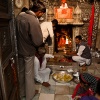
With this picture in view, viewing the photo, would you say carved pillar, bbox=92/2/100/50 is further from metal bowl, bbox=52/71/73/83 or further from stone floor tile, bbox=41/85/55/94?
stone floor tile, bbox=41/85/55/94

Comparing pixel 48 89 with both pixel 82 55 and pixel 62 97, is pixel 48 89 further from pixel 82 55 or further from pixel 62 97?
pixel 82 55

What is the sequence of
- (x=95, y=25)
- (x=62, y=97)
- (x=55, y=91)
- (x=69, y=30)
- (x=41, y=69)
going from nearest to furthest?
(x=62, y=97) → (x=55, y=91) → (x=41, y=69) → (x=95, y=25) → (x=69, y=30)

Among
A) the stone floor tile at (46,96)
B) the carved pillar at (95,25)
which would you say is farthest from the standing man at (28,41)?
the carved pillar at (95,25)

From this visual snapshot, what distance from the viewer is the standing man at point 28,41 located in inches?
78.7

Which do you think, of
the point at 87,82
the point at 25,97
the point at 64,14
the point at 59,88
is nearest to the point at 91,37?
the point at 64,14

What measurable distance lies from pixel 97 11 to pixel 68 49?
6.37ft

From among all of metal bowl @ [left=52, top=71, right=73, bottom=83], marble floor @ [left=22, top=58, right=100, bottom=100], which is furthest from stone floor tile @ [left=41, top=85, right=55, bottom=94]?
metal bowl @ [left=52, top=71, right=73, bottom=83]

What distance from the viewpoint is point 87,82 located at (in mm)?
2039

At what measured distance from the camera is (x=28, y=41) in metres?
2.10

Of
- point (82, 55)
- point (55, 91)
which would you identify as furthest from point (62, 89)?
point (82, 55)

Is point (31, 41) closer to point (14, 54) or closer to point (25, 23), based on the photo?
point (25, 23)

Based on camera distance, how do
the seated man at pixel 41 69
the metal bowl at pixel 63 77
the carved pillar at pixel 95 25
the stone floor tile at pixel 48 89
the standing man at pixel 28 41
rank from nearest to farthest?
the standing man at pixel 28 41 → the stone floor tile at pixel 48 89 → the seated man at pixel 41 69 → the metal bowl at pixel 63 77 → the carved pillar at pixel 95 25

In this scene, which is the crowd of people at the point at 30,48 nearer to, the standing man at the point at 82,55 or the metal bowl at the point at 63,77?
the metal bowl at the point at 63,77

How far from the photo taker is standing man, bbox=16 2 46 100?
200cm
